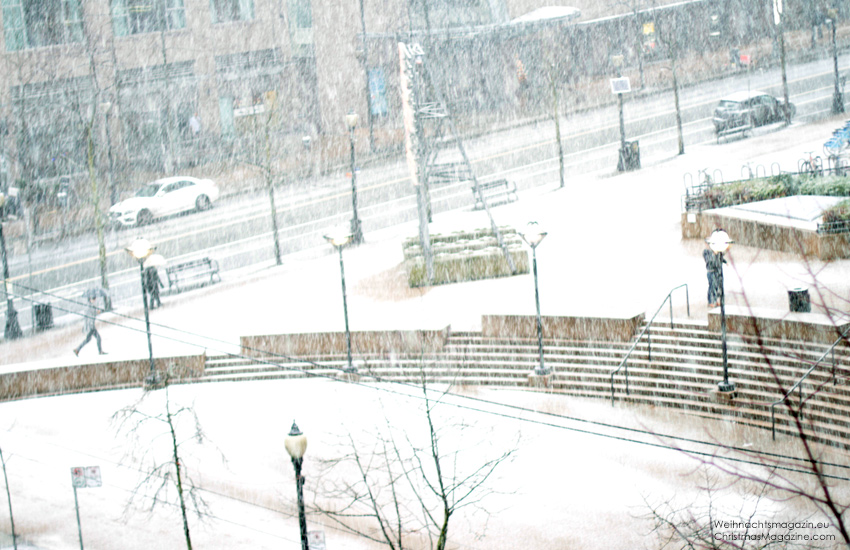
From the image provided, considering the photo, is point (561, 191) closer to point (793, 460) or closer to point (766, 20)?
point (793, 460)

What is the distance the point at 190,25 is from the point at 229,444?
25588 millimetres

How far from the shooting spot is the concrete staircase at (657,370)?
1642 cm

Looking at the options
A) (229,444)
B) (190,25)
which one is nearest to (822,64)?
(190,25)

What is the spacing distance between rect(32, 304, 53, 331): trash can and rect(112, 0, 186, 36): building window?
55.7 feet

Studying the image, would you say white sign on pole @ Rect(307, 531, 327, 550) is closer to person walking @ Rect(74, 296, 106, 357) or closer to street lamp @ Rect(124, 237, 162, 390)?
street lamp @ Rect(124, 237, 162, 390)

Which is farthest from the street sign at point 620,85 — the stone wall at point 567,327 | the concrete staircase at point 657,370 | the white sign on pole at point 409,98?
the concrete staircase at point 657,370

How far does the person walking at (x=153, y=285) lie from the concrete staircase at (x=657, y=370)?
3.99m

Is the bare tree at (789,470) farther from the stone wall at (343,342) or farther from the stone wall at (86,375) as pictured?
the stone wall at (86,375)

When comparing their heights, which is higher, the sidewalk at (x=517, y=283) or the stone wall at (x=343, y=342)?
the sidewalk at (x=517, y=283)

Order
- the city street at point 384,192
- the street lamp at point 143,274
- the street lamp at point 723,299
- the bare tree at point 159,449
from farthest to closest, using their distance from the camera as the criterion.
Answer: the city street at point 384,192
the street lamp at point 143,274
the street lamp at point 723,299
the bare tree at point 159,449

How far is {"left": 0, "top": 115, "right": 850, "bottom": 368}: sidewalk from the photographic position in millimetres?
20828

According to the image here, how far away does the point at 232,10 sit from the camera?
41.3 m

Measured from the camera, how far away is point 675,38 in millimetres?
45219

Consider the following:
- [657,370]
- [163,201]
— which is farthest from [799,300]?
[163,201]
